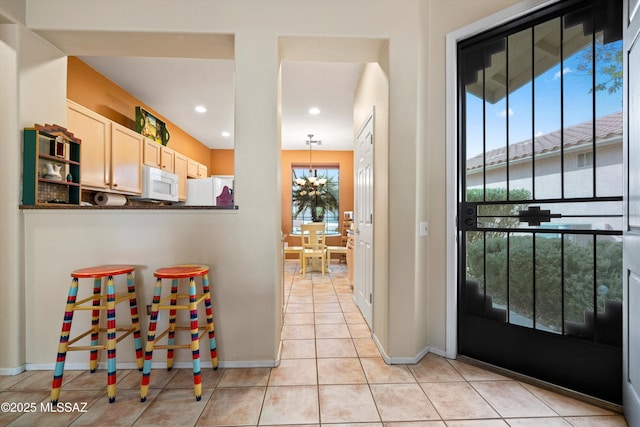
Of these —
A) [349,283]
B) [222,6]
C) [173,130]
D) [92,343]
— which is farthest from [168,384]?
[173,130]

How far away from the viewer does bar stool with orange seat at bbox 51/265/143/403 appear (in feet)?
5.37

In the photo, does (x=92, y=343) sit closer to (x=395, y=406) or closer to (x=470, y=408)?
(x=395, y=406)

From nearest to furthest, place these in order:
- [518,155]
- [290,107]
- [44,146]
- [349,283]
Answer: [518,155], [44,146], [290,107], [349,283]

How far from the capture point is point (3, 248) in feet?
6.31

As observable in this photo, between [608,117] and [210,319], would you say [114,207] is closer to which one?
[210,319]

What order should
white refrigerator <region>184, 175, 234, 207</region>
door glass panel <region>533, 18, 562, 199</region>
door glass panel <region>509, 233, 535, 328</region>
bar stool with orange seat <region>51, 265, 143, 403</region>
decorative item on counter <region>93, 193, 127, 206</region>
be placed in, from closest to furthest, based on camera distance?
bar stool with orange seat <region>51, 265, 143, 403</region> < door glass panel <region>533, 18, 562, 199</region> < door glass panel <region>509, 233, 535, 328</region> < decorative item on counter <region>93, 193, 127, 206</region> < white refrigerator <region>184, 175, 234, 207</region>

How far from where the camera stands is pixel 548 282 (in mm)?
1825

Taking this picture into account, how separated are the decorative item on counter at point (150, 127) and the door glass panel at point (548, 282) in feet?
14.6

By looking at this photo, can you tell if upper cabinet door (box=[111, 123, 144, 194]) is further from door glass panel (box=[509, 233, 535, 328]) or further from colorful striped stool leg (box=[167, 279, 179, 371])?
door glass panel (box=[509, 233, 535, 328])

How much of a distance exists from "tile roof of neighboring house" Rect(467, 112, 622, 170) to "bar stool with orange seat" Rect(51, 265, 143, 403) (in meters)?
2.46

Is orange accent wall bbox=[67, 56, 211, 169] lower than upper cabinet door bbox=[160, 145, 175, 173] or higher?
higher

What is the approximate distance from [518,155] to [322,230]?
3725 millimetres

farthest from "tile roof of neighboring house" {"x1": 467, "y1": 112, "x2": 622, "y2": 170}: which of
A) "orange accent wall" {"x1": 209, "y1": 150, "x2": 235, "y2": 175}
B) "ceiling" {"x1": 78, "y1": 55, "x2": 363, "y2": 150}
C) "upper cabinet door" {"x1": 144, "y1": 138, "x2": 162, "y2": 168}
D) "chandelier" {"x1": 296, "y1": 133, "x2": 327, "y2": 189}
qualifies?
"orange accent wall" {"x1": 209, "y1": 150, "x2": 235, "y2": 175}

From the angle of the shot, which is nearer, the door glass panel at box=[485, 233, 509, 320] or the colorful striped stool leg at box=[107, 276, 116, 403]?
the colorful striped stool leg at box=[107, 276, 116, 403]
